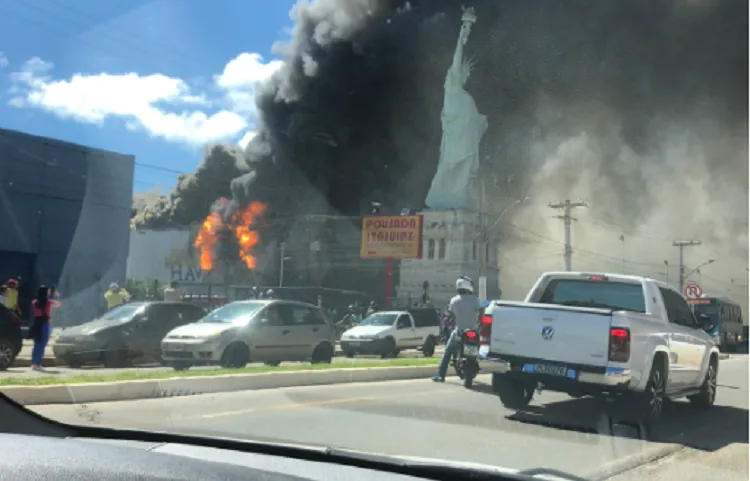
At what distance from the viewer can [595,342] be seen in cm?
683

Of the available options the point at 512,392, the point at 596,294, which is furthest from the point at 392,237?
the point at 596,294

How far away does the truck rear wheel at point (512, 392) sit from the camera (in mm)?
7703

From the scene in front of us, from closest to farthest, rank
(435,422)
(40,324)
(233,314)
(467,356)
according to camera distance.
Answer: (435,422) < (40,324) < (233,314) < (467,356)

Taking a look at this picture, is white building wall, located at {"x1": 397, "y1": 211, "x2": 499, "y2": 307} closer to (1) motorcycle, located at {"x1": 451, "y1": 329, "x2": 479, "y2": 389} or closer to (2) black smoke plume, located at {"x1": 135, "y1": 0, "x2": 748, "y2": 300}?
(2) black smoke plume, located at {"x1": 135, "y1": 0, "x2": 748, "y2": 300}

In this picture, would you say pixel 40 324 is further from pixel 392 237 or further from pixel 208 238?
pixel 392 237

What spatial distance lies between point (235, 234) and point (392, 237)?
2.55 metres

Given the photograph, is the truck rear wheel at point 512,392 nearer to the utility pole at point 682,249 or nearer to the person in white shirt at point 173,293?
the utility pole at point 682,249

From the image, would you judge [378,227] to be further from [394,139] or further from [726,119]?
[726,119]

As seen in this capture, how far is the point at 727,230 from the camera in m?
9.89

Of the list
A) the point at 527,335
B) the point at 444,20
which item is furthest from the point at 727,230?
the point at 444,20

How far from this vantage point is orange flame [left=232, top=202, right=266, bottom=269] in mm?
10969

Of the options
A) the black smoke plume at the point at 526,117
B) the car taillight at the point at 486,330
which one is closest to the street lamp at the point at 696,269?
the black smoke plume at the point at 526,117

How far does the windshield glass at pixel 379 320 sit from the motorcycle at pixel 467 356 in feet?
9.61

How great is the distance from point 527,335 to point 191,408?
3.38 m
